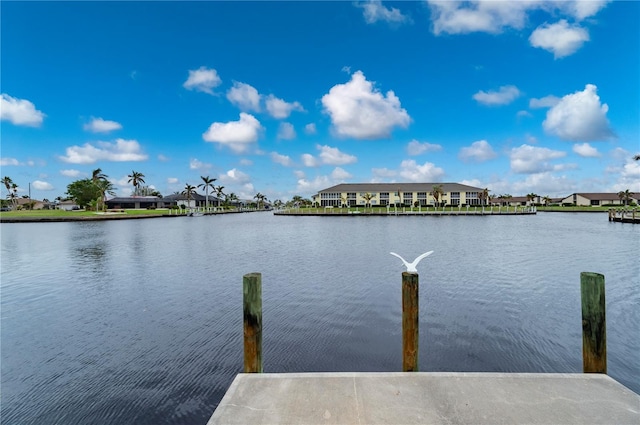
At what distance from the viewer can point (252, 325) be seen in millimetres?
5750

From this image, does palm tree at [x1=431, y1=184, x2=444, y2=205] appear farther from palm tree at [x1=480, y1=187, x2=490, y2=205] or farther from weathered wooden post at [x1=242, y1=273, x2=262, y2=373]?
weathered wooden post at [x1=242, y1=273, x2=262, y2=373]

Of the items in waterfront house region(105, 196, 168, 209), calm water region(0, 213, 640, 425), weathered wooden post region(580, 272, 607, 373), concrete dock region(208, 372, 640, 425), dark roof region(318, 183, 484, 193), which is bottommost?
calm water region(0, 213, 640, 425)

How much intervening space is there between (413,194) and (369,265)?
102 metres

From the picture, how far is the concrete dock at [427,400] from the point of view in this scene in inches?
166

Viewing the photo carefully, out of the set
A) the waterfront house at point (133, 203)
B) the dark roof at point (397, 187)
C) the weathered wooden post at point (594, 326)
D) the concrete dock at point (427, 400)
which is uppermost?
the dark roof at point (397, 187)

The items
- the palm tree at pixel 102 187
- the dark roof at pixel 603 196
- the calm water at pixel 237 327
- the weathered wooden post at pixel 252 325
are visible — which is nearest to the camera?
the weathered wooden post at pixel 252 325

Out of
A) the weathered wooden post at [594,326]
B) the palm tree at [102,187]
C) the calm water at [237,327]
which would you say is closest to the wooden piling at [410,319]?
the calm water at [237,327]

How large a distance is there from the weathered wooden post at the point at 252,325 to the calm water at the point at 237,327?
4.08 feet

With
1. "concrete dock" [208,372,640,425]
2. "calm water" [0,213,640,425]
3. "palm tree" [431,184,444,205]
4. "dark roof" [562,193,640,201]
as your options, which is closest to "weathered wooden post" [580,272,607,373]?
"concrete dock" [208,372,640,425]

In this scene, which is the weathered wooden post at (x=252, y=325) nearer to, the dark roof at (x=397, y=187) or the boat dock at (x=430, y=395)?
the boat dock at (x=430, y=395)

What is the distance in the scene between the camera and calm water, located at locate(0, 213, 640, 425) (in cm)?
660

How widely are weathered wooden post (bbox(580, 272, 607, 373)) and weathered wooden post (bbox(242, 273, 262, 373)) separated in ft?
16.7

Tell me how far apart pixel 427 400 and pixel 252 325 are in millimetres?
2812

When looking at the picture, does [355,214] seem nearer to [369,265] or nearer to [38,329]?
[369,265]
